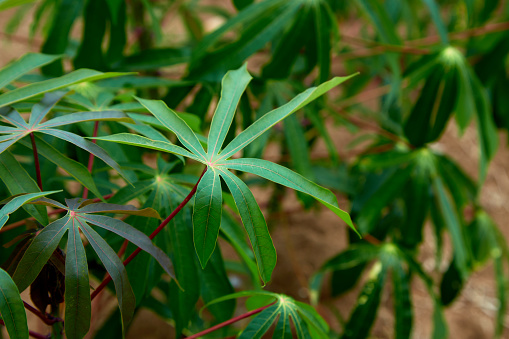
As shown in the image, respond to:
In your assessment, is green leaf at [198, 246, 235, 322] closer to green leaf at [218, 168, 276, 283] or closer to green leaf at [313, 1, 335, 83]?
green leaf at [218, 168, 276, 283]

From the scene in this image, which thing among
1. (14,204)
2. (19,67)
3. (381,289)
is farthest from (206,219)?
(381,289)

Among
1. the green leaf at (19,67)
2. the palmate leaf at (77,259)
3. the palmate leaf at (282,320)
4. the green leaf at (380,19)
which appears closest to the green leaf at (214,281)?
the palmate leaf at (282,320)

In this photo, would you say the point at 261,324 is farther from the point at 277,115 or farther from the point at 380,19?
the point at 380,19

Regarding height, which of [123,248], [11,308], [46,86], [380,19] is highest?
[380,19]

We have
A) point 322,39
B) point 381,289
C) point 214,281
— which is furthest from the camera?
point 381,289

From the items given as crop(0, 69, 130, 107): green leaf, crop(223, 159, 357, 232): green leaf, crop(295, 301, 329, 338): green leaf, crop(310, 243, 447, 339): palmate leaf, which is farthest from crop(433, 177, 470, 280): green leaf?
crop(0, 69, 130, 107): green leaf
